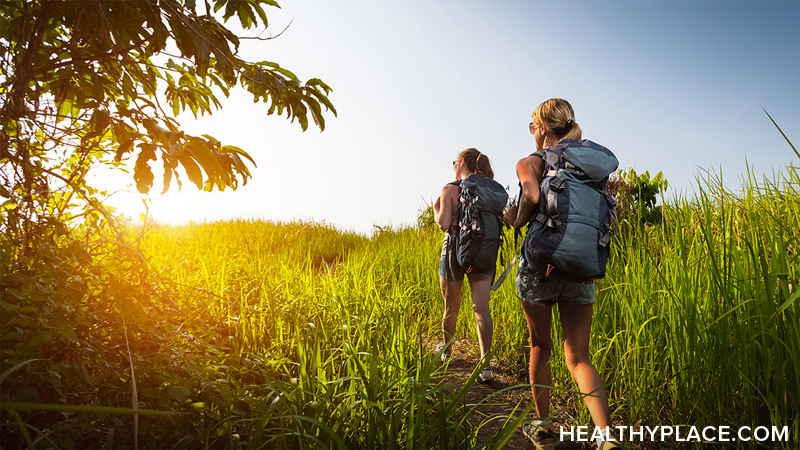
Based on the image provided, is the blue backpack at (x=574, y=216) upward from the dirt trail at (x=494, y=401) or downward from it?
upward

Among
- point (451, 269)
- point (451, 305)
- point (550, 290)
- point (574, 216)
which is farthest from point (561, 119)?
point (451, 305)

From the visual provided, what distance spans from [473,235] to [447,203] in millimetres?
410

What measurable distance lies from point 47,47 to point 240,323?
2020mm

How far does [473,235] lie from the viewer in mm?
3416

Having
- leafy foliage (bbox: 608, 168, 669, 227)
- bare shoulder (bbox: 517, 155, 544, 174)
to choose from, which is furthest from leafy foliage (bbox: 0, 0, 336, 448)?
leafy foliage (bbox: 608, 168, 669, 227)

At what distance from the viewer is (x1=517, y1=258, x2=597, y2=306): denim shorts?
80.9 inches

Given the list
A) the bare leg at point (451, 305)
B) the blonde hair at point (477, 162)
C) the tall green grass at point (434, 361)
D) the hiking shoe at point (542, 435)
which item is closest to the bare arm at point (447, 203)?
the blonde hair at point (477, 162)

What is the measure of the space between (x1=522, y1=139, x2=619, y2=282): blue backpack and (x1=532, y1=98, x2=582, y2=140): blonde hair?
0.52ft

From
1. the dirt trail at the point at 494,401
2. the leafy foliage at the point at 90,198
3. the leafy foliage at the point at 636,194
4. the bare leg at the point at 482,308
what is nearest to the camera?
the leafy foliage at the point at 90,198

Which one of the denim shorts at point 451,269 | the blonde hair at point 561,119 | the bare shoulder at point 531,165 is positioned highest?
the blonde hair at point 561,119

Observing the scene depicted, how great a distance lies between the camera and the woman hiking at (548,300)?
2.03m

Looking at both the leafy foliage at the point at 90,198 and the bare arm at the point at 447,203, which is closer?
the leafy foliage at the point at 90,198

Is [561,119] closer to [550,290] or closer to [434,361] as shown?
[550,290]

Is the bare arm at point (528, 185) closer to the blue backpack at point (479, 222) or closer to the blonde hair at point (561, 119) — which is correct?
the blonde hair at point (561, 119)
